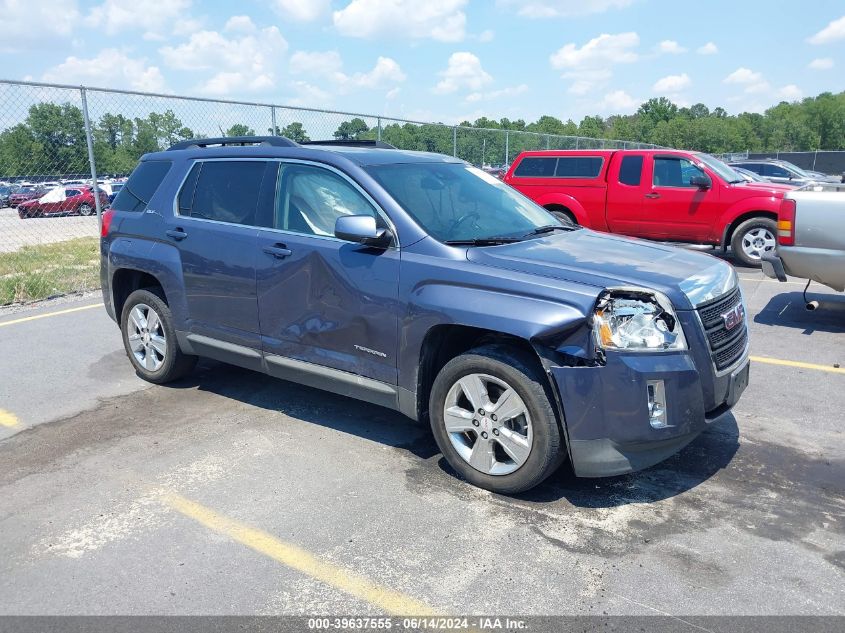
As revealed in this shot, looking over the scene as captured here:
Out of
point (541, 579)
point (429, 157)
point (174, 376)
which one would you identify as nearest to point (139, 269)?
point (174, 376)

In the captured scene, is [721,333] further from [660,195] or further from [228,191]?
[660,195]

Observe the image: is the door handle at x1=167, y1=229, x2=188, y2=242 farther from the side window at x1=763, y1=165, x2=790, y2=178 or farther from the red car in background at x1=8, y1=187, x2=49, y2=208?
the side window at x1=763, y1=165, x2=790, y2=178

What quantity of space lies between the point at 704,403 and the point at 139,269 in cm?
421

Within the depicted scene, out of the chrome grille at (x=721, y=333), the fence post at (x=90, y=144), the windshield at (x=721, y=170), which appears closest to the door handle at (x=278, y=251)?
the chrome grille at (x=721, y=333)

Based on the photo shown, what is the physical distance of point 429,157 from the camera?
495 cm

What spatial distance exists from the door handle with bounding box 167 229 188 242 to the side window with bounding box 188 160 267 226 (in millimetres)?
152

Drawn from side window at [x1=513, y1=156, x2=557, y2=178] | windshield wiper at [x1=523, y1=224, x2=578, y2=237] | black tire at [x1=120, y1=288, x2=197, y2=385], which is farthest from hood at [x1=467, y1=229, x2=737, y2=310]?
side window at [x1=513, y1=156, x2=557, y2=178]

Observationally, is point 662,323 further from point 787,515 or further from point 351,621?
point 351,621

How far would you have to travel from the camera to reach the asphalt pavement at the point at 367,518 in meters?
2.88

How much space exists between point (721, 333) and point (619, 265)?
659 millimetres

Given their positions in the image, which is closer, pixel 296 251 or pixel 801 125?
pixel 296 251

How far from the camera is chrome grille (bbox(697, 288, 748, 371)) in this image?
3539 millimetres

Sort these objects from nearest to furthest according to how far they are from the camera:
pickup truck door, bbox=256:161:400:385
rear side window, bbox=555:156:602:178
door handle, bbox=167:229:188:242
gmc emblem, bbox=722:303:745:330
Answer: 1. gmc emblem, bbox=722:303:745:330
2. pickup truck door, bbox=256:161:400:385
3. door handle, bbox=167:229:188:242
4. rear side window, bbox=555:156:602:178

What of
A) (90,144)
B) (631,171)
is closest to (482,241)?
(90,144)
